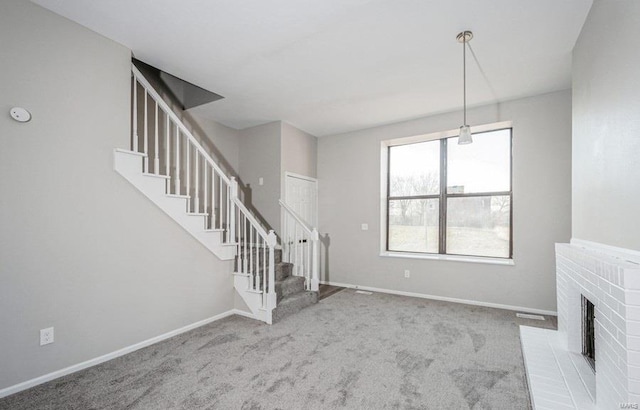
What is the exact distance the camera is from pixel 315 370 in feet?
7.64

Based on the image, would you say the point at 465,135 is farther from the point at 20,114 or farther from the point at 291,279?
the point at 20,114

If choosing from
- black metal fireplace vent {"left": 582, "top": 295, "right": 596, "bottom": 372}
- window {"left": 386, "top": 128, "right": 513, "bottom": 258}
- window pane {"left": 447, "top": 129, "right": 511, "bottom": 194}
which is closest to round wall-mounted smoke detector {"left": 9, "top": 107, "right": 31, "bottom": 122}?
black metal fireplace vent {"left": 582, "top": 295, "right": 596, "bottom": 372}

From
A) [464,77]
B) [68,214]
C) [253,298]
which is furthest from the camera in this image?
[253,298]

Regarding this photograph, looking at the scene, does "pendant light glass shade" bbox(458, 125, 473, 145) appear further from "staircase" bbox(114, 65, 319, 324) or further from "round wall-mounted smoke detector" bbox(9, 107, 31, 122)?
"round wall-mounted smoke detector" bbox(9, 107, 31, 122)

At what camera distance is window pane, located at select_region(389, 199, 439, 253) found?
183 inches

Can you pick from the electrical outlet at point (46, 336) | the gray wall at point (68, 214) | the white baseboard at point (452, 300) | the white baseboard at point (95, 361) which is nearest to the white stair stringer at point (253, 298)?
the white baseboard at point (95, 361)

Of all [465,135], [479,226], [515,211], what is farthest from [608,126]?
[479,226]

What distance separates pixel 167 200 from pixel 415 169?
3789 millimetres

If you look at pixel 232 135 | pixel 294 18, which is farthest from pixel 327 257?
pixel 294 18

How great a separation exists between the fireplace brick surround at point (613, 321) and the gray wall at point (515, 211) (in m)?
1.86

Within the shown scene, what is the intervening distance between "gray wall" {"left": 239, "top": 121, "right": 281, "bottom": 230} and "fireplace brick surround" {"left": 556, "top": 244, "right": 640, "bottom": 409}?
12.3 feet

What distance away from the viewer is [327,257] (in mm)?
5406

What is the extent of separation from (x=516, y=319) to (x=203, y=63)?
15.4ft

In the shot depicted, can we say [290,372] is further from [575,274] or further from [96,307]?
[575,274]
